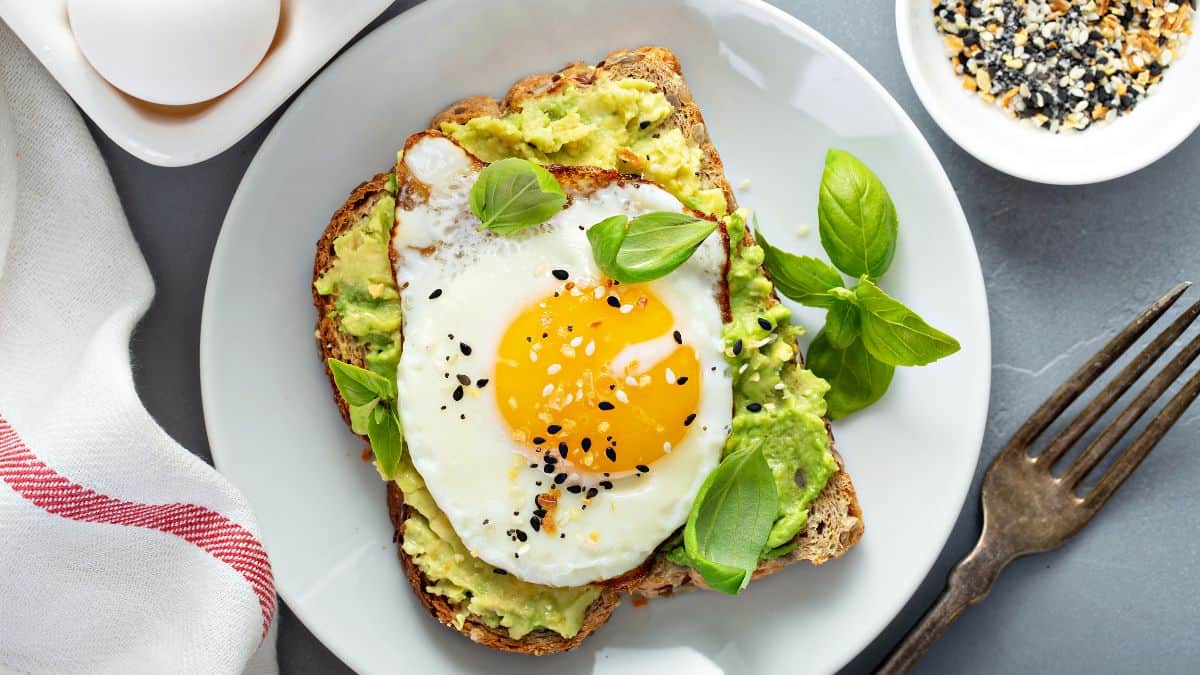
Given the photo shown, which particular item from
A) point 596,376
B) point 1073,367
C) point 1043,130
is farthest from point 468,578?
point 1043,130

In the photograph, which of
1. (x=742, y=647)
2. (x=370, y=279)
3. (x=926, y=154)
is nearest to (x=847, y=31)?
(x=926, y=154)

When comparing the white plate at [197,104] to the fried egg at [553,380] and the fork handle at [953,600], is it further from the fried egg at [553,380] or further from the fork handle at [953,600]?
the fork handle at [953,600]

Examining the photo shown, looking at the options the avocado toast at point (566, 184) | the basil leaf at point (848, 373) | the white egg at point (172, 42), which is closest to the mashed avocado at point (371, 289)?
the avocado toast at point (566, 184)

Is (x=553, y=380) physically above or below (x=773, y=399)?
above

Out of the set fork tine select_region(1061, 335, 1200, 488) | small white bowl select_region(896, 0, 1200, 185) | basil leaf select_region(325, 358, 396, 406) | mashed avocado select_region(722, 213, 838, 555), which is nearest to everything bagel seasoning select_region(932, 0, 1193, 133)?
small white bowl select_region(896, 0, 1200, 185)

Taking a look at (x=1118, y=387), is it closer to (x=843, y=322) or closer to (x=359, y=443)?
(x=843, y=322)

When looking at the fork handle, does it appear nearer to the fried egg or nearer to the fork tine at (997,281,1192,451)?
the fork tine at (997,281,1192,451)
